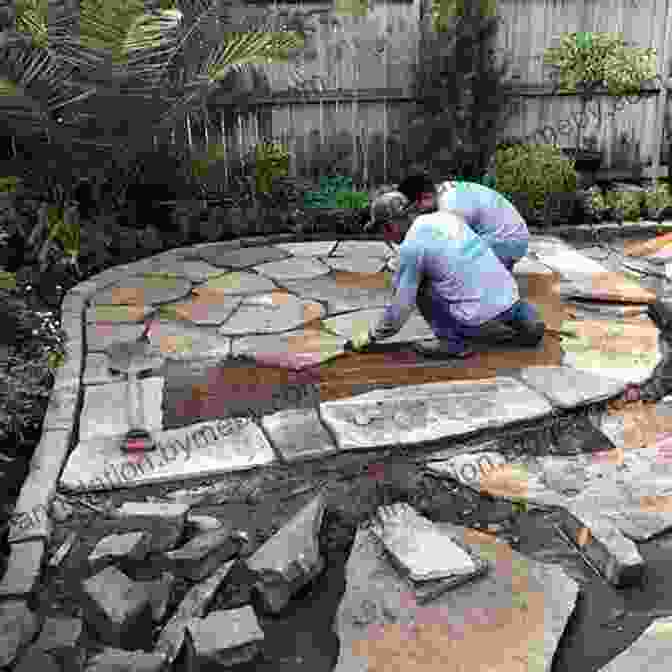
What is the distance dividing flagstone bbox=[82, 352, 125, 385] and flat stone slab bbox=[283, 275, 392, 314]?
153 centimetres

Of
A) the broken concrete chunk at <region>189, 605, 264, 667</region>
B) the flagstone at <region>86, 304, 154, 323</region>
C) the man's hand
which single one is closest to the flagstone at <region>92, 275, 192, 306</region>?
the flagstone at <region>86, 304, 154, 323</region>

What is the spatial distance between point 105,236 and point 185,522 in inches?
156

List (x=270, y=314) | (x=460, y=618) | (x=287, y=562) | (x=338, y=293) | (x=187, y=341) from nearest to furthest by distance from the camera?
(x=460, y=618) < (x=287, y=562) < (x=187, y=341) < (x=270, y=314) < (x=338, y=293)

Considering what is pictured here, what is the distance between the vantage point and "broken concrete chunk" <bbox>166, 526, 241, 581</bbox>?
281 cm

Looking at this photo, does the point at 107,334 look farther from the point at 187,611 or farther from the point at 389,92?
the point at 389,92

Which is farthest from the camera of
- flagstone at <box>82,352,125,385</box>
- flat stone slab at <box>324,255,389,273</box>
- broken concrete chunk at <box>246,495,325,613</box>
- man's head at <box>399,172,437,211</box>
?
flat stone slab at <box>324,255,389,273</box>

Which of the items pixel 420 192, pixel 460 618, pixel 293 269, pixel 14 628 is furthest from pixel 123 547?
pixel 293 269

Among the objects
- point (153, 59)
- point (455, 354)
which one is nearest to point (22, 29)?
point (153, 59)

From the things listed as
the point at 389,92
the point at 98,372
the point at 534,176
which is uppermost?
the point at 389,92

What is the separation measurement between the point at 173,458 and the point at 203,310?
6.53 feet

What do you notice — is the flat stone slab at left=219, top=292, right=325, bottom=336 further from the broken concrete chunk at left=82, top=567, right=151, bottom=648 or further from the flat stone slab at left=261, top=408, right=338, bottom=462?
the broken concrete chunk at left=82, top=567, right=151, bottom=648

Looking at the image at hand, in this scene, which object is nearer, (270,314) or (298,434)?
(298,434)

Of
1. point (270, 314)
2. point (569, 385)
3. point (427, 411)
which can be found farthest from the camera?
point (270, 314)

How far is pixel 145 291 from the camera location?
580 cm
